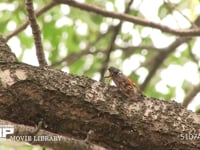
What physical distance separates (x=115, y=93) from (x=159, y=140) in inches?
8.8

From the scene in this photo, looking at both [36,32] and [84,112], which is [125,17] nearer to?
[36,32]

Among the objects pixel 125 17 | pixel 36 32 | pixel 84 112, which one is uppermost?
pixel 125 17

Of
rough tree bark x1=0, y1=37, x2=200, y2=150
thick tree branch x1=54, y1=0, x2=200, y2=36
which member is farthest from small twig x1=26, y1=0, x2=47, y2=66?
thick tree branch x1=54, y1=0, x2=200, y2=36

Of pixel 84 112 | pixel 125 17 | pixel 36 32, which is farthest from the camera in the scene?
pixel 125 17

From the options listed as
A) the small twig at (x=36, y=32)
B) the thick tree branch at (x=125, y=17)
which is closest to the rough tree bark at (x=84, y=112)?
the small twig at (x=36, y=32)

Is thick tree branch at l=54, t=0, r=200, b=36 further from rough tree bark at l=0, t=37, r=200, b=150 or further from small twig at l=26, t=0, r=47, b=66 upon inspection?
rough tree bark at l=0, t=37, r=200, b=150

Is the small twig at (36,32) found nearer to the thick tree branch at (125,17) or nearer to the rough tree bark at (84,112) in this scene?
the rough tree bark at (84,112)

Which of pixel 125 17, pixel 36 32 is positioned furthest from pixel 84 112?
pixel 125 17

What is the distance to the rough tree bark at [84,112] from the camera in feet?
5.34

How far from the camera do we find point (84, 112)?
1.65 metres

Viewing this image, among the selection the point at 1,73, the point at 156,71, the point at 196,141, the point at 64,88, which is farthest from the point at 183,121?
the point at 156,71

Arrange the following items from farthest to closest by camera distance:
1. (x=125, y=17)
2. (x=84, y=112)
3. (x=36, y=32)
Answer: (x=125, y=17), (x=36, y=32), (x=84, y=112)

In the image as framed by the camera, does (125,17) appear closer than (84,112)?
No

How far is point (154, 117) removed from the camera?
1.71m
